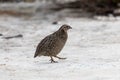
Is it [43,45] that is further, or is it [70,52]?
[70,52]

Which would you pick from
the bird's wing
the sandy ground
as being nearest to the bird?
the bird's wing

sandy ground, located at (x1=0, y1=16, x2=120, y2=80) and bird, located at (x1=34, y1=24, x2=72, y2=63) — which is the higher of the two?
bird, located at (x1=34, y1=24, x2=72, y2=63)

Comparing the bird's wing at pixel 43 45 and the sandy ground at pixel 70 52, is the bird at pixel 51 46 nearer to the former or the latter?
the bird's wing at pixel 43 45

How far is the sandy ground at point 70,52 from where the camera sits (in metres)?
8.85

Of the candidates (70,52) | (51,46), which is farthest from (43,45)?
(70,52)

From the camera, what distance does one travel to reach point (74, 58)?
10602 mm

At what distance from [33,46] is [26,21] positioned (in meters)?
5.65

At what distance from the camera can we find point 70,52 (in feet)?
38.2

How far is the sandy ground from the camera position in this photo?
8852mm

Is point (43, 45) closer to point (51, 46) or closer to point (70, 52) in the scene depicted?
point (51, 46)

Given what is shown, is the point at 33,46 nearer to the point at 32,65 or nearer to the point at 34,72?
the point at 32,65

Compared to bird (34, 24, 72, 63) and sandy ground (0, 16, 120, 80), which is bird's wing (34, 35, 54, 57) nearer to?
bird (34, 24, 72, 63)

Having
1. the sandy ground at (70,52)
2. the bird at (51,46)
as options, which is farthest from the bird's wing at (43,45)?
the sandy ground at (70,52)

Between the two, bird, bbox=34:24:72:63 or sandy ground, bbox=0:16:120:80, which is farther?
bird, bbox=34:24:72:63
